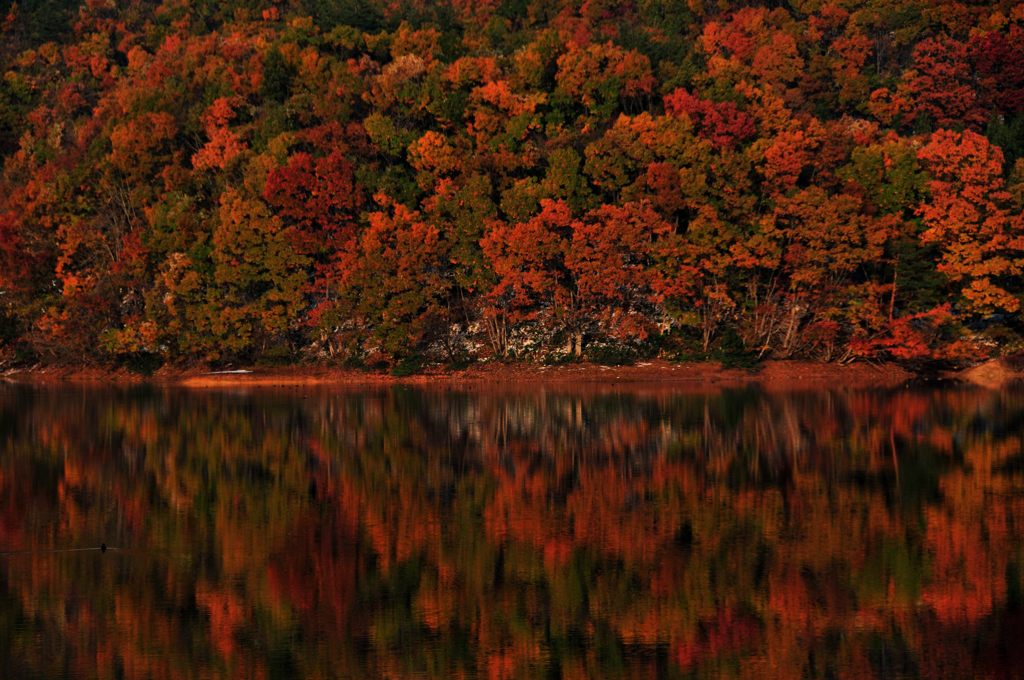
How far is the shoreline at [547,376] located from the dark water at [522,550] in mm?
23245

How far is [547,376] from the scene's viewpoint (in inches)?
3145

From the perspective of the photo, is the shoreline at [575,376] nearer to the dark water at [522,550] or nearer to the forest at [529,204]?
the forest at [529,204]

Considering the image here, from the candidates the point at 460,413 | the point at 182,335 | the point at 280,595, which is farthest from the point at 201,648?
the point at 182,335

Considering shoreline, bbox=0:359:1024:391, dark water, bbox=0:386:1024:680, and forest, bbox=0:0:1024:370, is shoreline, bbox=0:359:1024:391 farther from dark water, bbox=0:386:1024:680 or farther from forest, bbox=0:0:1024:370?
dark water, bbox=0:386:1024:680

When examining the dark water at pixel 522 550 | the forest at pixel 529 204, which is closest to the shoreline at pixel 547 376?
the forest at pixel 529 204

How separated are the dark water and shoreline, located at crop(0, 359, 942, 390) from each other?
76.3 ft

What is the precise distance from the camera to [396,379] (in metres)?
81.6

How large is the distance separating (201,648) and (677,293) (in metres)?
62.7

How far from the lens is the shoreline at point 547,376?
2948 inches

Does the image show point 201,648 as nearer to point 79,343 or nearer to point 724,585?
point 724,585

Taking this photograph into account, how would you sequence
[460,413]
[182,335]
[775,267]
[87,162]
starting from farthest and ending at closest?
[87,162], [182,335], [775,267], [460,413]

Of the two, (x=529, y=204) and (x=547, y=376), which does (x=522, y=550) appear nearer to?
(x=547, y=376)

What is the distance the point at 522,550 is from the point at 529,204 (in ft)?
192

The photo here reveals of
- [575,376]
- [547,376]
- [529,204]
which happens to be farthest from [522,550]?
[529,204]
